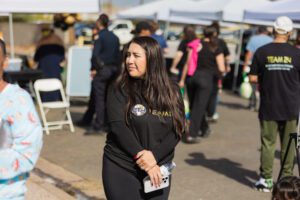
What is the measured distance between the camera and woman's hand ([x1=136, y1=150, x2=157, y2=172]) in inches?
131

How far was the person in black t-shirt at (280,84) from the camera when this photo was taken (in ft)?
18.9

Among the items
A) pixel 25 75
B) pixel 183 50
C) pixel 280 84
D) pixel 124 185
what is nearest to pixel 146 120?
pixel 124 185

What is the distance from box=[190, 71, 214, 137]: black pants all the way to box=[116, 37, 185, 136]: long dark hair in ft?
16.0

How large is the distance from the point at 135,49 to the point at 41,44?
718 centimetres

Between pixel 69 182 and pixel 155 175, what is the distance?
3173 millimetres

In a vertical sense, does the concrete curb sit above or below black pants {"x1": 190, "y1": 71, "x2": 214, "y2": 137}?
below

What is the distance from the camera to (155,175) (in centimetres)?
334

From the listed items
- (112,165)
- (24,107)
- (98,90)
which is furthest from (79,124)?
(24,107)

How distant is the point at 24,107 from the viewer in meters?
2.58

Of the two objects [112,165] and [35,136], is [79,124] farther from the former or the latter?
[35,136]

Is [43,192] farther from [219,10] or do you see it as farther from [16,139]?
[219,10]

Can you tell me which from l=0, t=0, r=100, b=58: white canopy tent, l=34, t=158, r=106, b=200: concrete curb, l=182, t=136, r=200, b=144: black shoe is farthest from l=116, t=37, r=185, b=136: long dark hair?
l=0, t=0, r=100, b=58: white canopy tent

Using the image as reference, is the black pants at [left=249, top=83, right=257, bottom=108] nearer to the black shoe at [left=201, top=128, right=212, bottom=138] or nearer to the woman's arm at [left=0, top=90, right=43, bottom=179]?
the black shoe at [left=201, top=128, right=212, bottom=138]

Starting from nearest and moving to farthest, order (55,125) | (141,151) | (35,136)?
(35,136)
(141,151)
(55,125)
